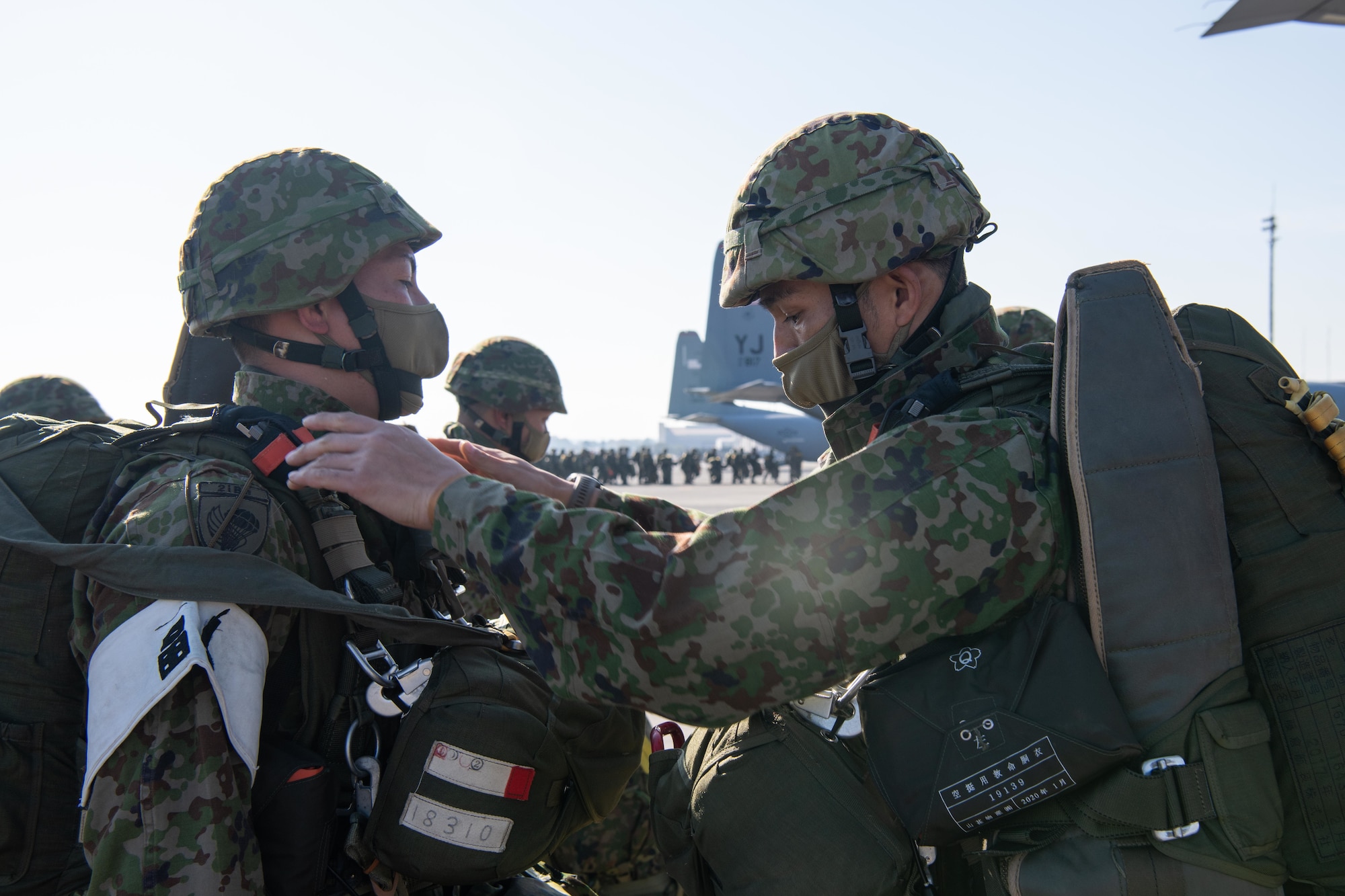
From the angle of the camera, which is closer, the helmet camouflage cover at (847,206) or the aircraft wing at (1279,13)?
the helmet camouflage cover at (847,206)

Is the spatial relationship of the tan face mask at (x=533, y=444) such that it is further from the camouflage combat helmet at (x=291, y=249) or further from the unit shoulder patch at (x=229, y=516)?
the unit shoulder patch at (x=229, y=516)

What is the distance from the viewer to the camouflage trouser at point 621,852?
391 cm

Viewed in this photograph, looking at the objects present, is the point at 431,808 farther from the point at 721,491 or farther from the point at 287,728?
the point at 721,491

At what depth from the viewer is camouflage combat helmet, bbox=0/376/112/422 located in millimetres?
6113

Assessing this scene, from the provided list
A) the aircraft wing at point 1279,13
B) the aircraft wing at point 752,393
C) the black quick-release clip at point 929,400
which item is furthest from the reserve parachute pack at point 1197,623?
the aircraft wing at point 752,393

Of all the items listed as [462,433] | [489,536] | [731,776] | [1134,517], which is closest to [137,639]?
[489,536]

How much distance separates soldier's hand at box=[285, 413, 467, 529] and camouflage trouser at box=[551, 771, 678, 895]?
2.48 m

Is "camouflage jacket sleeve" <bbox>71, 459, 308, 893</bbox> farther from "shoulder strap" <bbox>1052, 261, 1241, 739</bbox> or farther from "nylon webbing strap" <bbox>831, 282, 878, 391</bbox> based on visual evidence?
"shoulder strap" <bbox>1052, 261, 1241, 739</bbox>

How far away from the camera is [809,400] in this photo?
2.31 metres

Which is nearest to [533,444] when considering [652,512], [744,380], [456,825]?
[652,512]

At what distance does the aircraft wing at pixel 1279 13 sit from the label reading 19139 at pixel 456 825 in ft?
26.3

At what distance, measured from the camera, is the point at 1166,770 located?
163 centimetres

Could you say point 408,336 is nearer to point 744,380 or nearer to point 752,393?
point 752,393

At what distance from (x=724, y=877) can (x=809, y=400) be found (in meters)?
1.16
